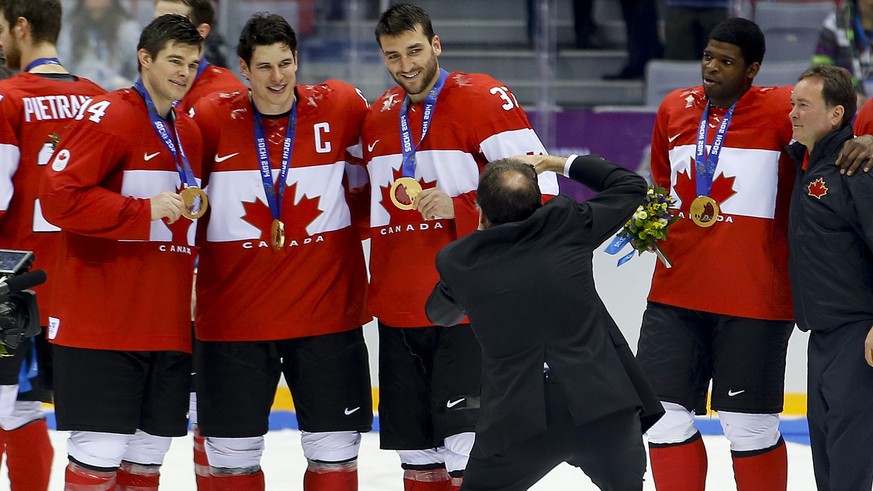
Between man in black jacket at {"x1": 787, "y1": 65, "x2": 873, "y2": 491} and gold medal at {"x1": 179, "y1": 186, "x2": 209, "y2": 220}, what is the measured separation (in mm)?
1845

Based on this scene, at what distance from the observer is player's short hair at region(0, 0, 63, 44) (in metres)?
4.66

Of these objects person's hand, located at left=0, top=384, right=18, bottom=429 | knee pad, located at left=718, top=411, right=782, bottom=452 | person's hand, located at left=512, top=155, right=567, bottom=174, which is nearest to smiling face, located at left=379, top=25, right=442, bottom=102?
person's hand, located at left=512, top=155, right=567, bottom=174

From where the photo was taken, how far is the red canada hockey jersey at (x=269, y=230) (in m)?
4.22

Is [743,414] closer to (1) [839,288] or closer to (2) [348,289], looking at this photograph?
(1) [839,288]

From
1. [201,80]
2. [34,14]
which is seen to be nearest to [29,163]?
[34,14]

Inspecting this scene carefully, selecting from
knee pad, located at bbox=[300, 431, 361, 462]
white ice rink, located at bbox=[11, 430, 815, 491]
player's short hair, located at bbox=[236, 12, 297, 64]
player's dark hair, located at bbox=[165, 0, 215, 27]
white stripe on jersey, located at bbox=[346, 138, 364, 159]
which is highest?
player's dark hair, located at bbox=[165, 0, 215, 27]

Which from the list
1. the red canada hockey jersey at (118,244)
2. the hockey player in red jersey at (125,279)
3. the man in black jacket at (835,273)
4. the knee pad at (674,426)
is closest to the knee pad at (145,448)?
the hockey player in red jersey at (125,279)

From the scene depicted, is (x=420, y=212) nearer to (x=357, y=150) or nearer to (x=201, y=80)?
(x=357, y=150)

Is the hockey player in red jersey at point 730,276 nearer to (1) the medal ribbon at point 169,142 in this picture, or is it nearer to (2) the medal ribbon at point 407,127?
(2) the medal ribbon at point 407,127

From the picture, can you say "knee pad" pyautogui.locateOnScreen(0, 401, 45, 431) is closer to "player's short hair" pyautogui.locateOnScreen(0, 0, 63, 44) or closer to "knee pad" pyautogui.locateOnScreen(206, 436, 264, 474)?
"knee pad" pyautogui.locateOnScreen(206, 436, 264, 474)

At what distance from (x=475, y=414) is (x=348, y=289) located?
0.59 m

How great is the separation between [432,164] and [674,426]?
1225mm

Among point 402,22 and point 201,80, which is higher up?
point 402,22

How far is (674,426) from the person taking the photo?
14.7ft
